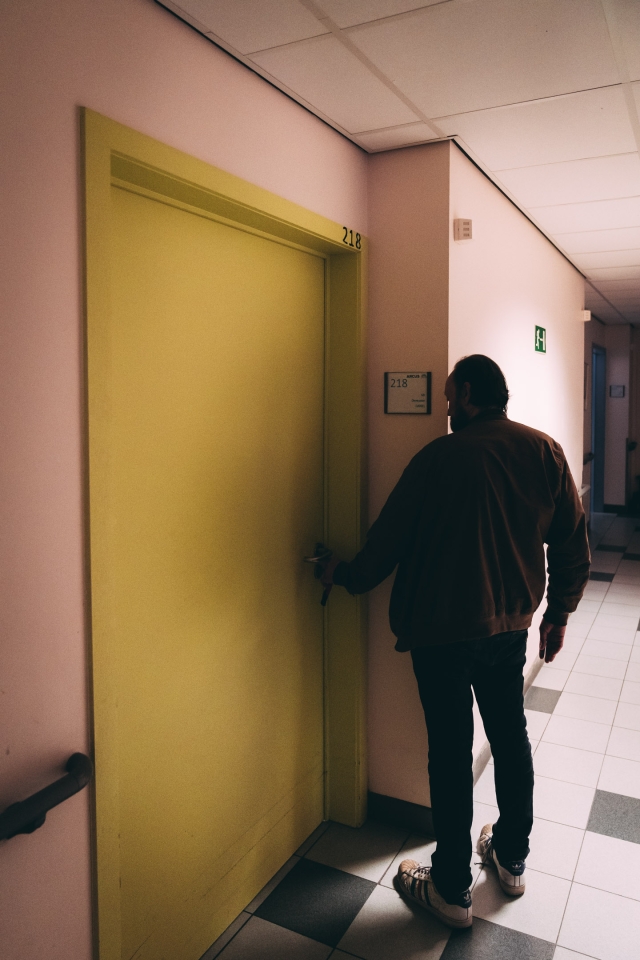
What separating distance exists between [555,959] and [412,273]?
225cm

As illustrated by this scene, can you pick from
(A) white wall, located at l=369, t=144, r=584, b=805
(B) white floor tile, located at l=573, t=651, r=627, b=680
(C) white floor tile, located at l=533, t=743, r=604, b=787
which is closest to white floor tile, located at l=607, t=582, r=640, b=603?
(B) white floor tile, located at l=573, t=651, r=627, b=680

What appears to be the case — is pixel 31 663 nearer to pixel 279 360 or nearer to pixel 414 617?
pixel 414 617

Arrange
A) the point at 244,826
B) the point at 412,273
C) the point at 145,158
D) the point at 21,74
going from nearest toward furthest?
the point at 21,74 → the point at 145,158 → the point at 244,826 → the point at 412,273

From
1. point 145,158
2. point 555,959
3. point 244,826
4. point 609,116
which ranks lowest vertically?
point 555,959

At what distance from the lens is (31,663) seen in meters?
1.44

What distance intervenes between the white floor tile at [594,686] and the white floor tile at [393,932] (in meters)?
2.04

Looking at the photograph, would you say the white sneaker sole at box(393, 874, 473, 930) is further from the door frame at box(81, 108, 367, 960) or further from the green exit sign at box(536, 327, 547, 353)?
the green exit sign at box(536, 327, 547, 353)

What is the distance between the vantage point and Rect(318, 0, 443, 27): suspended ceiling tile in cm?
168

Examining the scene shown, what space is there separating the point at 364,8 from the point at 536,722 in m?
3.19

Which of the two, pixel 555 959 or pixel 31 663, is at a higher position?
pixel 31 663

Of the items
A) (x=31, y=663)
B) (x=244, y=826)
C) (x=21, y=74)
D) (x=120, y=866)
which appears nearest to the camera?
(x=21, y=74)

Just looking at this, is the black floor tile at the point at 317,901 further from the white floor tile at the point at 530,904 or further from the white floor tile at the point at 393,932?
the white floor tile at the point at 530,904

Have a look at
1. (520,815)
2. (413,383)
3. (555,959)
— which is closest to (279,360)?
(413,383)

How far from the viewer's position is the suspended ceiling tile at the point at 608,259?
475cm
